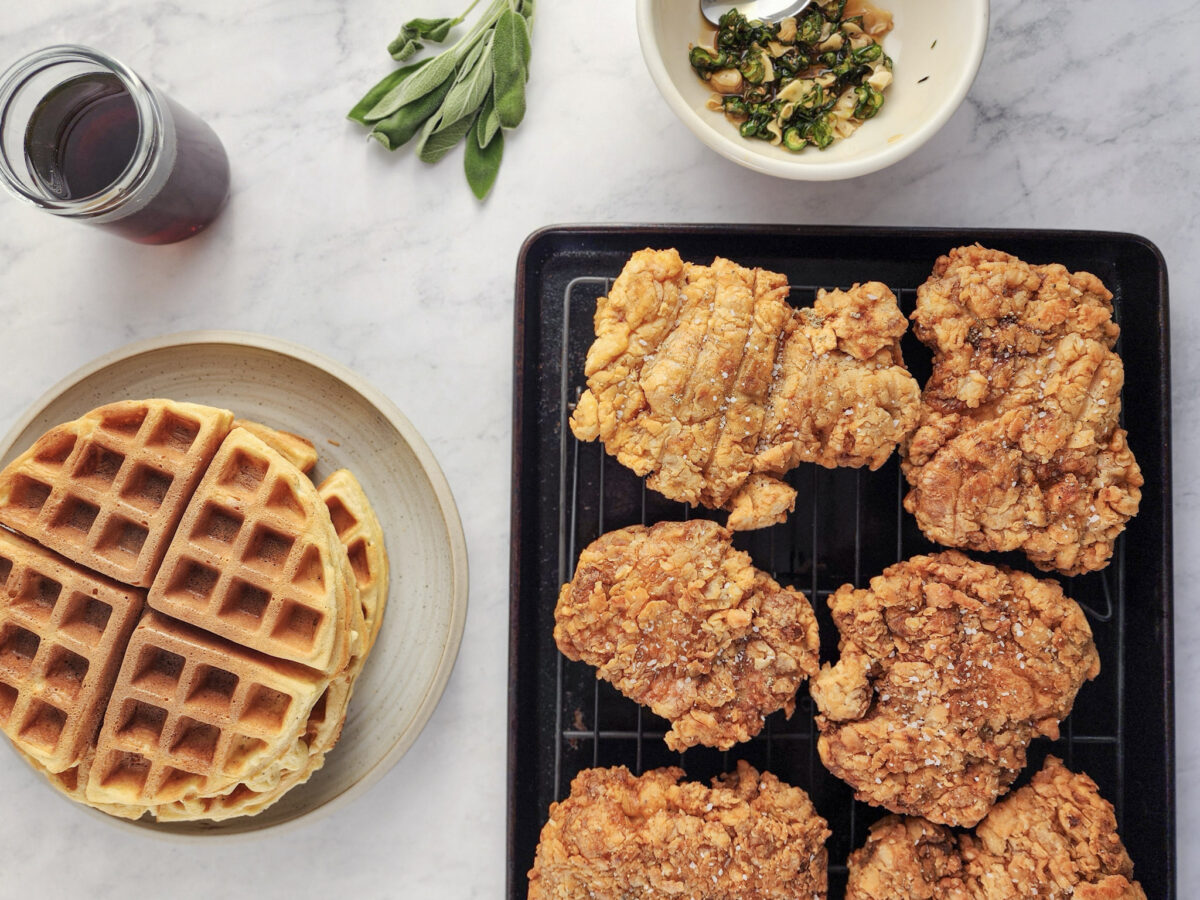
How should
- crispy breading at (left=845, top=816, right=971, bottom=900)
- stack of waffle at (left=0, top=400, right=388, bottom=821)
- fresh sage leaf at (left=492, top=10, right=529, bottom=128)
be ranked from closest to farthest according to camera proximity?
A: stack of waffle at (left=0, top=400, right=388, bottom=821), crispy breading at (left=845, top=816, right=971, bottom=900), fresh sage leaf at (left=492, top=10, right=529, bottom=128)

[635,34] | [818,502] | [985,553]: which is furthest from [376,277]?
[985,553]

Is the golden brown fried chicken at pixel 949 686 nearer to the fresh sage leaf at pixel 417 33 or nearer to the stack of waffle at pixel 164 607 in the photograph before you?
the stack of waffle at pixel 164 607

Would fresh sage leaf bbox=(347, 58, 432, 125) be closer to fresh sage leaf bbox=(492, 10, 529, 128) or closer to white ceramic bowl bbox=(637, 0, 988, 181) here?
fresh sage leaf bbox=(492, 10, 529, 128)

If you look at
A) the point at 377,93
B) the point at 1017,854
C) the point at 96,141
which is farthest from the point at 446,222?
the point at 1017,854

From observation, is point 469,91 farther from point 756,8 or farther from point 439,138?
point 756,8

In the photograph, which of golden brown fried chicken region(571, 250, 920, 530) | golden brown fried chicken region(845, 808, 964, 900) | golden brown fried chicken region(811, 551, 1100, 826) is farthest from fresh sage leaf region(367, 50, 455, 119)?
golden brown fried chicken region(845, 808, 964, 900)

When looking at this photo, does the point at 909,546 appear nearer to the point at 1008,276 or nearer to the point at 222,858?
the point at 1008,276
